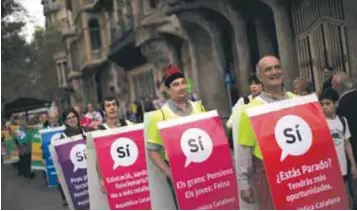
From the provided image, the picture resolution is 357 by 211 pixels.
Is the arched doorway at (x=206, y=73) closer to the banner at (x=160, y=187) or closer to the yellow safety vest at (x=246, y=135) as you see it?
the banner at (x=160, y=187)

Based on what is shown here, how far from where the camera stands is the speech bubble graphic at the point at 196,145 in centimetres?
Result: 592

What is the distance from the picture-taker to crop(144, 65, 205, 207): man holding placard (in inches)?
249

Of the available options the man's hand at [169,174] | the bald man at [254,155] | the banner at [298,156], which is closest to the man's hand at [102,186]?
the man's hand at [169,174]

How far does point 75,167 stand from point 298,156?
4.80 meters

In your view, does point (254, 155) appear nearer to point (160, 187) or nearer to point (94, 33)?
point (160, 187)

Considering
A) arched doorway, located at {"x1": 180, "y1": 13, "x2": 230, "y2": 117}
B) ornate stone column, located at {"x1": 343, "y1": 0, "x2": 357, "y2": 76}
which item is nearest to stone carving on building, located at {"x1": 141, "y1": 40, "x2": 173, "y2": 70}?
arched doorway, located at {"x1": 180, "y1": 13, "x2": 230, "y2": 117}

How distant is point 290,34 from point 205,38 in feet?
26.5

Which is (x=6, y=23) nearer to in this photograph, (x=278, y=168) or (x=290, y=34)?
(x=290, y=34)

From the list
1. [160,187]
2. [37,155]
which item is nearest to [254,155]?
[160,187]

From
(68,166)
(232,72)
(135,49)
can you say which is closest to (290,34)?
(232,72)

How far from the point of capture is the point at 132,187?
25.4 ft

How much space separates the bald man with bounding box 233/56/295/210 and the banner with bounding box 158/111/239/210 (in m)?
0.49

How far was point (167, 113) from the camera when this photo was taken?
6.34 meters

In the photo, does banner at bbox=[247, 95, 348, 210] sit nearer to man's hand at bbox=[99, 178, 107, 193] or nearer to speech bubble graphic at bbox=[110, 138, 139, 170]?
speech bubble graphic at bbox=[110, 138, 139, 170]
